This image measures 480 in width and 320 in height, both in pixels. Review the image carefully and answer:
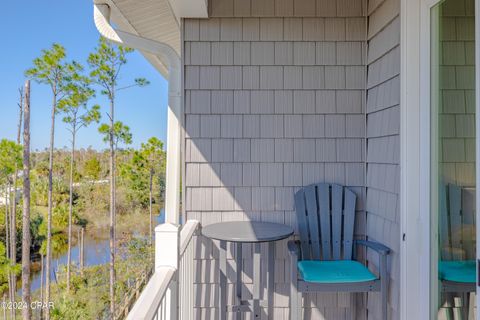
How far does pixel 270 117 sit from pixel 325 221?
91cm

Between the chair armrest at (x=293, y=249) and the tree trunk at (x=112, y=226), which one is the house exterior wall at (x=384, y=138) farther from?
the tree trunk at (x=112, y=226)

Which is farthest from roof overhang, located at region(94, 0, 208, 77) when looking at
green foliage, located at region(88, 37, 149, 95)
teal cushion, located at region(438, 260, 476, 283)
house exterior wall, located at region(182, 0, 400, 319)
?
green foliage, located at region(88, 37, 149, 95)

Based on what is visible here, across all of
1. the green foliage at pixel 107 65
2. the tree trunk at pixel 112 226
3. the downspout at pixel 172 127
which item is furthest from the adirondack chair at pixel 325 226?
the green foliage at pixel 107 65

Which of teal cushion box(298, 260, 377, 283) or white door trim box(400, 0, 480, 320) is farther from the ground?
white door trim box(400, 0, 480, 320)

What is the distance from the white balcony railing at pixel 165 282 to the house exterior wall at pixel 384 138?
4.38ft

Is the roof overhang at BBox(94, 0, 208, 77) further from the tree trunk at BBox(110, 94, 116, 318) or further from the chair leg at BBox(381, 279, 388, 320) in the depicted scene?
the tree trunk at BBox(110, 94, 116, 318)

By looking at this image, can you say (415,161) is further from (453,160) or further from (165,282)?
(165,282)

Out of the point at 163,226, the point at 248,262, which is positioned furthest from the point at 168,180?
the point at 248,262

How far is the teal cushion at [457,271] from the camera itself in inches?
55.9

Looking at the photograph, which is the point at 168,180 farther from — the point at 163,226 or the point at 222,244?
the point at 222,244

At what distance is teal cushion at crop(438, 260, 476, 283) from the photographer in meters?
1.42

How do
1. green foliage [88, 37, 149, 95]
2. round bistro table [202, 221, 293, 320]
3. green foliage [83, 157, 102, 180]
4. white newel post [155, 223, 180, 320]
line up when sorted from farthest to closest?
1. green foliage [83, 157, 102, 180]
2. green foliage [88, 37, 149, 95]
3. round bistro table [202, 221, 293, 320]
4. white newel post [155, 223, 180, 320]

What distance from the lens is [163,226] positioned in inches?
63.3

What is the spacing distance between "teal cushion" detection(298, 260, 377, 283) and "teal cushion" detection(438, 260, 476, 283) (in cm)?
53
